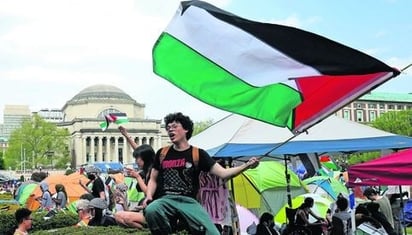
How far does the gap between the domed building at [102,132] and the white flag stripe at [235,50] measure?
109m

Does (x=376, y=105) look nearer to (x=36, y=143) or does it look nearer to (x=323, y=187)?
(x=36, y=143)

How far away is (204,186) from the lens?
5367mm

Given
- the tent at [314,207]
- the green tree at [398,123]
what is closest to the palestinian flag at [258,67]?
the tent at [314,207]

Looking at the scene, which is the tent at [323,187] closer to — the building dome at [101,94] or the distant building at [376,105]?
the distant building at [376,105]

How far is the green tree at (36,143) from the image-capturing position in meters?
92.0

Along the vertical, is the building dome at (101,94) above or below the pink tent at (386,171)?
above

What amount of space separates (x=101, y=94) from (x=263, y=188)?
123m

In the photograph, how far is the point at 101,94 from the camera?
13312 cm

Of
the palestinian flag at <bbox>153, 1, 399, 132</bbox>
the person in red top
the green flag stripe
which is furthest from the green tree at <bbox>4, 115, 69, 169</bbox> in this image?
the palestinian flag at <bbox>153, 1, 399, 132</bbox>

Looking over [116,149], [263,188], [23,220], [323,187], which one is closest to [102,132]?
[116,149]

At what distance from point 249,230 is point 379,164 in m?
2.78

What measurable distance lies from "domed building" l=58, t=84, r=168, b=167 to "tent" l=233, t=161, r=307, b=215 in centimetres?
10102

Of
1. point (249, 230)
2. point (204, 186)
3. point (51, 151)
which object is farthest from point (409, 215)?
point (51, 151)

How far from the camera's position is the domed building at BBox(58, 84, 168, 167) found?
120 metres
